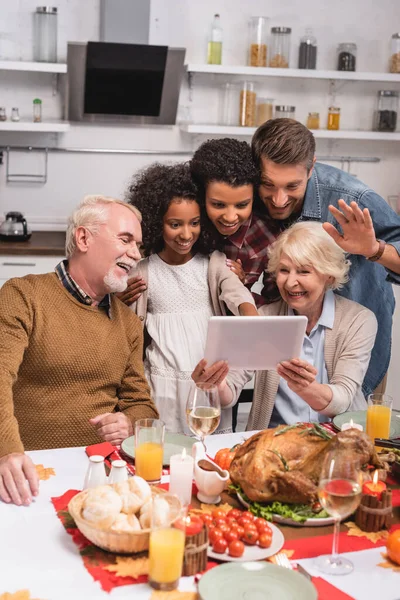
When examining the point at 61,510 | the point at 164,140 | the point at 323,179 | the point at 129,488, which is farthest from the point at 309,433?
the point at 164,140

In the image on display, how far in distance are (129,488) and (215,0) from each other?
4.13 m

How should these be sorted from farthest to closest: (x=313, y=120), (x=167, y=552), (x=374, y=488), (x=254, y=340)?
(x=313, y=120), (x=254, y=340), (x=374, y=488), (x=167, y=552)

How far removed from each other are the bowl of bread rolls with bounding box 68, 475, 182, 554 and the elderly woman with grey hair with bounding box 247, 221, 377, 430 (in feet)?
3.45

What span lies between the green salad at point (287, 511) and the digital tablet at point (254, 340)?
0.58 meters

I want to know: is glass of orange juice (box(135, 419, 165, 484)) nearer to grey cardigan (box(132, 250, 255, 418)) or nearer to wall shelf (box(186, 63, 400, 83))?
grey cardigan (box(132, 250, 255, 418))

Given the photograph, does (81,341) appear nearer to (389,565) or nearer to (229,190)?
(229,190)

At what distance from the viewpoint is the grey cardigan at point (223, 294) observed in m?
2.50

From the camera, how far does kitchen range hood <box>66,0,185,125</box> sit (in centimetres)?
454

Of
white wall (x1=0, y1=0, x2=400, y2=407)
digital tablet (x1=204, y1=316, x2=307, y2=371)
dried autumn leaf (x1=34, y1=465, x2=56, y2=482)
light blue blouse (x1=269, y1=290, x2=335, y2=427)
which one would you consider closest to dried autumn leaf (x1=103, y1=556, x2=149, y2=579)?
dried autumn leaf (x1=34, y1=465, x2=56, y2=482)

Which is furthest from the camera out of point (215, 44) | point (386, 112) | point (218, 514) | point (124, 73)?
point (386, 112)

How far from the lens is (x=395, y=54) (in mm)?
5164

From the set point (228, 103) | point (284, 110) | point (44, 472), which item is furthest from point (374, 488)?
point (228, 103)

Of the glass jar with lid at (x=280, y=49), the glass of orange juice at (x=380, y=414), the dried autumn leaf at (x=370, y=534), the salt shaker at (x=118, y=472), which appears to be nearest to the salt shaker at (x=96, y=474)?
the salt shaker at (x=118, y=472)

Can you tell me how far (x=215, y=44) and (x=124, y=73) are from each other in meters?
0.65
